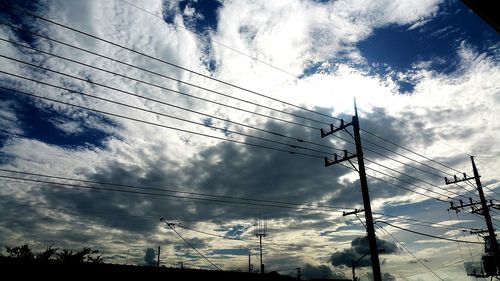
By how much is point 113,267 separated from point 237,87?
11886 millimetres

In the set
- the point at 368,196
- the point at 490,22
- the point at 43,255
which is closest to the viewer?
the point at 490,22

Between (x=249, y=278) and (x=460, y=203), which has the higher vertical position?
(x=460, y=203)

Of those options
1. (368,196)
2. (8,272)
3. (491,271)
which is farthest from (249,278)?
(491,271)

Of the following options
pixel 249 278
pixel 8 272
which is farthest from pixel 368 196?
A: pixel 8 272

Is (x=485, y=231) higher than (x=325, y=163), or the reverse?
(x=325, y=163)

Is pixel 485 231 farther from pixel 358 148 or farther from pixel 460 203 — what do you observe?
pixel 358 148

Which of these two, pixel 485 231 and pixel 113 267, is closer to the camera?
pixel 113 267

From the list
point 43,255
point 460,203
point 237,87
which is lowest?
point 43,255

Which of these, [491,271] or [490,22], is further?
[491,271]

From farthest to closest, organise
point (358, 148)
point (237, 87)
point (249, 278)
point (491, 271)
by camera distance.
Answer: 1. point (491, 271)
2. point (249, 278)
3. point (358, 148)
4. point (237, 87)

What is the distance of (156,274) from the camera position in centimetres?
1842

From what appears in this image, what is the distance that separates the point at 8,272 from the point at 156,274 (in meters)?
7.15

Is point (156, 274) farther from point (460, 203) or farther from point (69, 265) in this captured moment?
point (460, 203)

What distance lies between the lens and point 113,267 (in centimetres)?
1700
